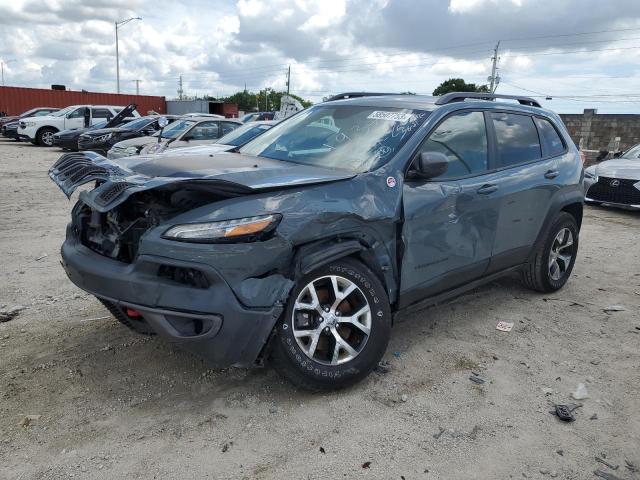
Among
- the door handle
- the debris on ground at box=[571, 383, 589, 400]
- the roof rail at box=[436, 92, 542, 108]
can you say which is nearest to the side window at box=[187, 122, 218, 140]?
the roof rail at box=[436, 92, 542, 108]

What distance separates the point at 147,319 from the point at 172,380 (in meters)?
0.71

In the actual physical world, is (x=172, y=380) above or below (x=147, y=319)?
below

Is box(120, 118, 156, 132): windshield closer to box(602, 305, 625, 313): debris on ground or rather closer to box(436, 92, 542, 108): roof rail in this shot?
box(436, 92, 542, 108): roof rail

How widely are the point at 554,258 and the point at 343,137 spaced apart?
254 centimetres

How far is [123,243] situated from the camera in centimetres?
299

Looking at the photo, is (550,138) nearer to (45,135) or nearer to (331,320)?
(331,320)

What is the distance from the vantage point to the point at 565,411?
10.1ft

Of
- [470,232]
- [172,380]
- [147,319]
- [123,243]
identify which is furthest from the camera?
[470,232]

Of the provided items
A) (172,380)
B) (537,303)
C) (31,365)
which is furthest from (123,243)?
(537,303)

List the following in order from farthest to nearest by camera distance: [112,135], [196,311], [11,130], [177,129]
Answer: [11,130] → [112,135] → [177,129] → [196,311]


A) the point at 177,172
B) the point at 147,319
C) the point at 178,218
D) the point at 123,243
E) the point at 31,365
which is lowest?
the point at 31,365

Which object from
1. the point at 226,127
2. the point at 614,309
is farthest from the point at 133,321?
the point at 226,127

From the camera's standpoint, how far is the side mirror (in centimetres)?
334

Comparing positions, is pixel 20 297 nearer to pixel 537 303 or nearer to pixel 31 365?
pixel 31 365
